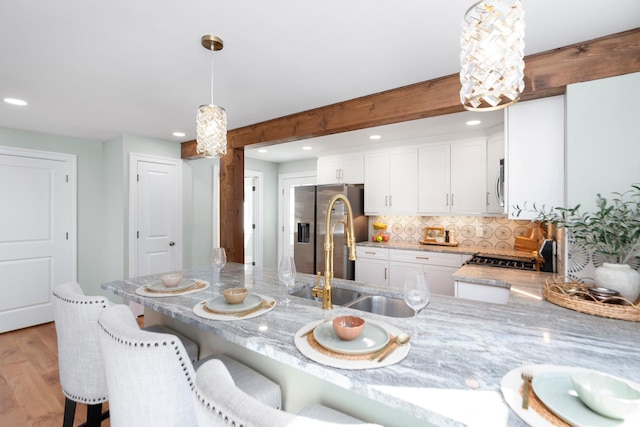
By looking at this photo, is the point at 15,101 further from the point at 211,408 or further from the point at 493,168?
the point at 493,168

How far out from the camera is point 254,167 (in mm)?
5609

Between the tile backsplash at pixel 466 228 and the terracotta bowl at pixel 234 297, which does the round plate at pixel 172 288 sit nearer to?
the terracotta bowl at pixel 234 297

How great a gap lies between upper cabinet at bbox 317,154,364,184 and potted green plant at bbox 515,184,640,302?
2964 mm

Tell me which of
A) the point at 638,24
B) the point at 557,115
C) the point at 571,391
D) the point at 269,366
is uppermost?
the point at 638,24

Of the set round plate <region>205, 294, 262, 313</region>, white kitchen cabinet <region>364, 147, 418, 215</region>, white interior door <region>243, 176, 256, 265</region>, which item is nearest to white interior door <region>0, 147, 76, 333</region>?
white interior door <region>243, 176, 256, 265</region>

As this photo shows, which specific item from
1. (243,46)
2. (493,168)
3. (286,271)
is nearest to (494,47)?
(286,271)

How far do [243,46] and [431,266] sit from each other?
3.06m

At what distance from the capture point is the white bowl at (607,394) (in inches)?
26.2

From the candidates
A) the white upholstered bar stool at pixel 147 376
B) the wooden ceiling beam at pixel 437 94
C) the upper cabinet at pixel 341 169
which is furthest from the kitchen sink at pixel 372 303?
the upper cabinet at pixel 341 169

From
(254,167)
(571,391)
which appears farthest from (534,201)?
(254,167)

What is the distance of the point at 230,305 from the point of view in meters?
1.48

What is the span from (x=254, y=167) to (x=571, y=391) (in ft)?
17.5

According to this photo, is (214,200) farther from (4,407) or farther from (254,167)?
(4,407)

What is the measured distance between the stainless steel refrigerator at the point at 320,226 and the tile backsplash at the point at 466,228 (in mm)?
473
